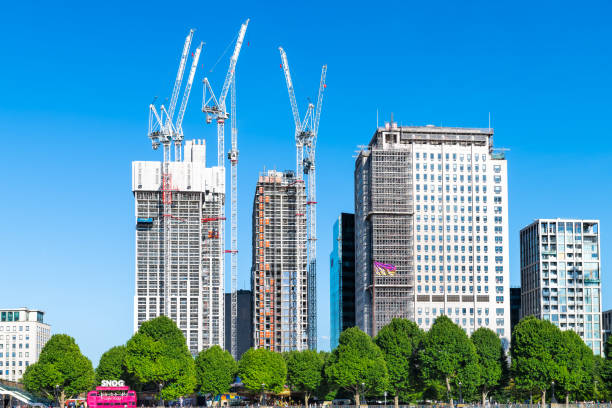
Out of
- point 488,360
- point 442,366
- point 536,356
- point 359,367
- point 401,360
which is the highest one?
point 536,356

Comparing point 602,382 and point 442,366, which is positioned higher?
point 442,366

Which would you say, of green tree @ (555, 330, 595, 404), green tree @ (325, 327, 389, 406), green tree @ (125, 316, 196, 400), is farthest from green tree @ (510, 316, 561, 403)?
green tree @ (125, 316, 196, 400)

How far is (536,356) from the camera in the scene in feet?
601

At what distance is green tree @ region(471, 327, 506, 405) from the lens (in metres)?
190

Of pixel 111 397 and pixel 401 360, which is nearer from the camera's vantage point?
pixel 111 397

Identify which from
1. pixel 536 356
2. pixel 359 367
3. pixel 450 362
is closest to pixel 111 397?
pixel 359 367

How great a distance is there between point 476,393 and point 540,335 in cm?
2068

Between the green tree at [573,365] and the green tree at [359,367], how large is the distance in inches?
1430

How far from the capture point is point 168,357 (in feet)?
651

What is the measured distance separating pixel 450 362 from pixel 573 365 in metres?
A: 25.5

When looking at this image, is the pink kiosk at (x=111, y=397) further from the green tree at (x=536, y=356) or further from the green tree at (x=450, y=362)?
the green tree at (x=536, y=356)

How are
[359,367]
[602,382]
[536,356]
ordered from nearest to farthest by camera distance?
[536,356] < [602,382] < [359,367]

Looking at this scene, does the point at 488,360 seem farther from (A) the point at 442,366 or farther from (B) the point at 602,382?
(B) the point at 602,382

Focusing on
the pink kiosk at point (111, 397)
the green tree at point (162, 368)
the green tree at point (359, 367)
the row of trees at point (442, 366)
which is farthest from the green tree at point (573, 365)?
the pink kiosk at point (111, 397)
